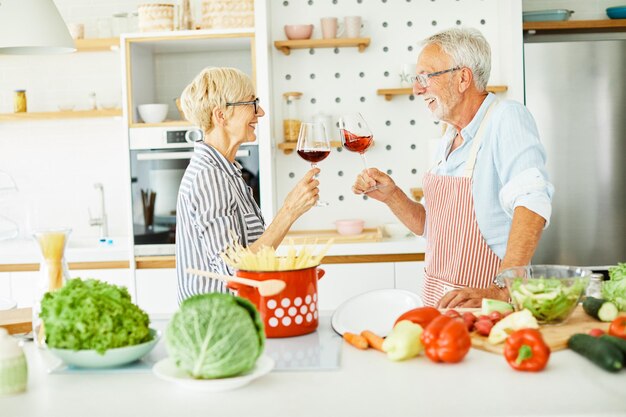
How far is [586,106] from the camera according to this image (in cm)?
441

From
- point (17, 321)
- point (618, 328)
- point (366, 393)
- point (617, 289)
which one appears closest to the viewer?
point (366, 393)

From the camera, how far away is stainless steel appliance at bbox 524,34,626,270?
440 centimetres

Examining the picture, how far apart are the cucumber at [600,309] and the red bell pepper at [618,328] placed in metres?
0.15

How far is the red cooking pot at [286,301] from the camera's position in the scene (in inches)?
73.6

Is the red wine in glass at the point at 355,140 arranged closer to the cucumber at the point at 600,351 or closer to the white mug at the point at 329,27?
the cucumber at the point at 600,351

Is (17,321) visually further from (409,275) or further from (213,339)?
(409,275)

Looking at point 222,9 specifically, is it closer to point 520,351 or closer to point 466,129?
point 466,129

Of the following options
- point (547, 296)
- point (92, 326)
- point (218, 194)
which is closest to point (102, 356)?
point (92, 326)

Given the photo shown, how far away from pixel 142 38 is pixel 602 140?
2.72 m

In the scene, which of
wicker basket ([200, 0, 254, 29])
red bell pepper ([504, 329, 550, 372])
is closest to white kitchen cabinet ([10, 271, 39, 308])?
wicker basket ([200, 0, 254, 29])

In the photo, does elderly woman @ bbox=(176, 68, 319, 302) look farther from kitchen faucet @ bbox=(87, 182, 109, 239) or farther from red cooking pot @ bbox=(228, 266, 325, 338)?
kitchen faucet @ bbox=(87, 182, 109, 239)

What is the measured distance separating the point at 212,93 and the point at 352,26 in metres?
2.16

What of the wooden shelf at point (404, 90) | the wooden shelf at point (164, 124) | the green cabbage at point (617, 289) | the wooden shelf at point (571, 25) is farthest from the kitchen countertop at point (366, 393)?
the wooden shelf at point (571, 25)

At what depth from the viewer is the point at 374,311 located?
2.05 meters
